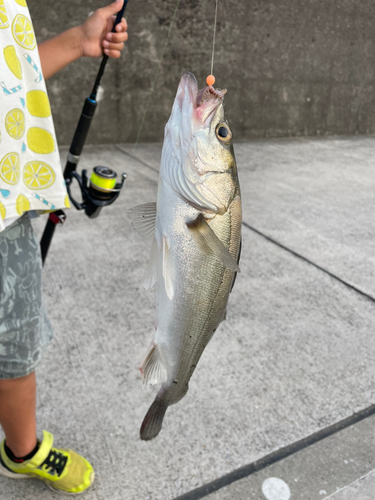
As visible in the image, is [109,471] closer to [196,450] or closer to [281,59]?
[196,450]

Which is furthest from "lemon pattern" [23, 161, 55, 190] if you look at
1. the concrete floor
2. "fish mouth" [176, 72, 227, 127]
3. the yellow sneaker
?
the concrete floor

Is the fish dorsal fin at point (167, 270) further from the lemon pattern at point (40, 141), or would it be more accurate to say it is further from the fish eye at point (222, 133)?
the lemon pattern at point (40, 141)

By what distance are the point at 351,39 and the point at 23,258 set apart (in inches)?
326

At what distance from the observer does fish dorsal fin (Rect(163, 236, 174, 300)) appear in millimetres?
915

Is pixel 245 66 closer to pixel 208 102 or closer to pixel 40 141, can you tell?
pixel 40 141

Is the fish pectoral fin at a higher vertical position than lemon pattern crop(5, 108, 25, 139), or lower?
lower

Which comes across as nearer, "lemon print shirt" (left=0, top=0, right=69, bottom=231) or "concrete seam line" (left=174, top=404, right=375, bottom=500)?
"lemon print shirt" (left=0, top=0, right=69, bottom=231)

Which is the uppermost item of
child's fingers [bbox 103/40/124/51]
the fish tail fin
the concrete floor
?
child's fingers [bbox 103/40/124/51]

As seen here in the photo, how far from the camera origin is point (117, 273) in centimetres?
308

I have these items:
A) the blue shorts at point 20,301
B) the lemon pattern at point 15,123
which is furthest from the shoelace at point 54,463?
the lemon pattern at point 15,123

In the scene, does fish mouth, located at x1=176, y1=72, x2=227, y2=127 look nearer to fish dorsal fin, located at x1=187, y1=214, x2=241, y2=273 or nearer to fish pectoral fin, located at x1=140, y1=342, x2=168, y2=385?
fish dorsal fin, located at x1=187, y1=214, x2=241, y2=273

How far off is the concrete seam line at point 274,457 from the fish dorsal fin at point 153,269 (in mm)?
1060

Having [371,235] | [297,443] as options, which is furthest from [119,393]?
[371,235]

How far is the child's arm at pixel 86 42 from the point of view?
151 cm
